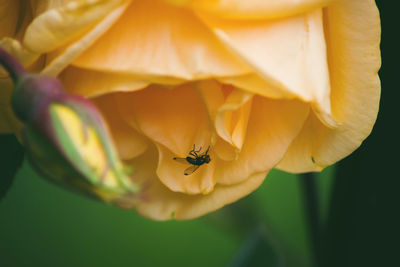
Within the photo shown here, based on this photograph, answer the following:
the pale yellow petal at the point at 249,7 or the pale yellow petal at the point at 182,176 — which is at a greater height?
the pale yellow petal at the point at 249,7

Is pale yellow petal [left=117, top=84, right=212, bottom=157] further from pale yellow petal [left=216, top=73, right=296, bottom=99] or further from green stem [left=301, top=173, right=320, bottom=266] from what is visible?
green stem [left=301, top=173, right=320, bottom=266]

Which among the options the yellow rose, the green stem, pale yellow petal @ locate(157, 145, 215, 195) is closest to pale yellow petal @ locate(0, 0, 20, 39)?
the yellow rose

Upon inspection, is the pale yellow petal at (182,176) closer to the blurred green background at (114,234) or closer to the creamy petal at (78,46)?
the creamy petal at (78,46)

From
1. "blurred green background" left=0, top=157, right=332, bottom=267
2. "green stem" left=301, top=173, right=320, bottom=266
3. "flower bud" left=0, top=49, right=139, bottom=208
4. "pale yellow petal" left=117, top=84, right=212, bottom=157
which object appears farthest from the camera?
"blurred green background" left=0, top=157, right=332, bottom=267

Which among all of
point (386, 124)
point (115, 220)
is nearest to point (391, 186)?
point (386, 124)

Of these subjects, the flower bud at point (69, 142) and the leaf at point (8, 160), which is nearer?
the flower bud at point (69, 142)

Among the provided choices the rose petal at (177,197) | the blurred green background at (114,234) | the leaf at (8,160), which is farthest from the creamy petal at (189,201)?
the blurred green background at (114,234)
